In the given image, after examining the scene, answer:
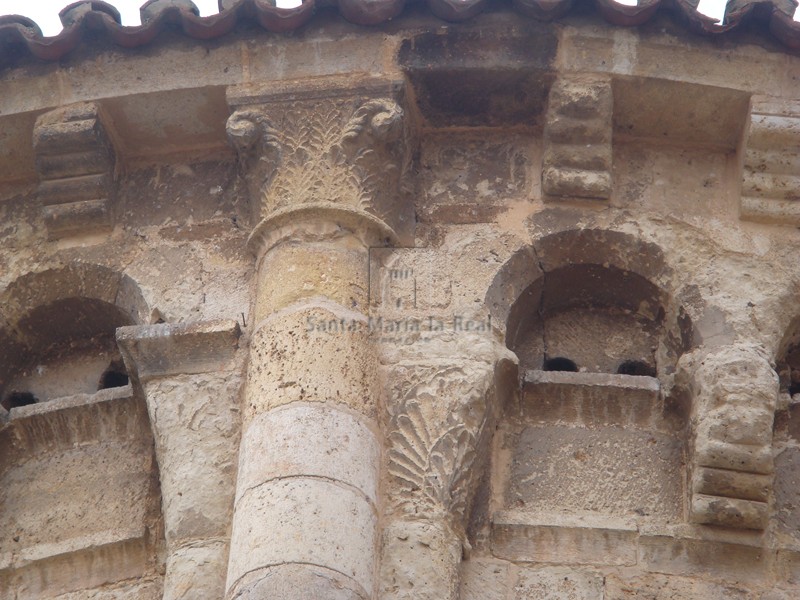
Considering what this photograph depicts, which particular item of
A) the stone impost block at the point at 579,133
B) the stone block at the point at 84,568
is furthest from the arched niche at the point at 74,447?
the stone impost block at the point at 579,133

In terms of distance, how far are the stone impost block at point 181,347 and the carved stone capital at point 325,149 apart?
47 centimetres

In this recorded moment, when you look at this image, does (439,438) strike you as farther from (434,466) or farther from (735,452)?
(735,452)

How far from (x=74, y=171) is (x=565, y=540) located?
264cm

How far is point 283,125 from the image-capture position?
6.60 metres

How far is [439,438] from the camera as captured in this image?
227 inches

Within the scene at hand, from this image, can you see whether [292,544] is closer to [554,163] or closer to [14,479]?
[14,479]

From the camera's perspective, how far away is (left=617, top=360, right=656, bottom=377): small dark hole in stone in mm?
6418

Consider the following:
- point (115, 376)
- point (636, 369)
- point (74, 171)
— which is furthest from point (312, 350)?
point (74, 171)

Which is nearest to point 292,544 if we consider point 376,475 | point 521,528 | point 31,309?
point 376,475

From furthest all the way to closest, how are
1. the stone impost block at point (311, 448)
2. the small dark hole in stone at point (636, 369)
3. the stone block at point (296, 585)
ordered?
the small dark hole in stone at point (636, 369), the stone impost block at point (311, 448), the stone block at point (296, 585)

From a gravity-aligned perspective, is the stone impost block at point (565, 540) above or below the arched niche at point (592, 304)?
below

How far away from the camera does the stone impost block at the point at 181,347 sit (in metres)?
6.13

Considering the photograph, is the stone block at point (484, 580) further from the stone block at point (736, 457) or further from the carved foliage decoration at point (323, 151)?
the carved foliage decoration at point (323, 151)

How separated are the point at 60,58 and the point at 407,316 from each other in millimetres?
1982
